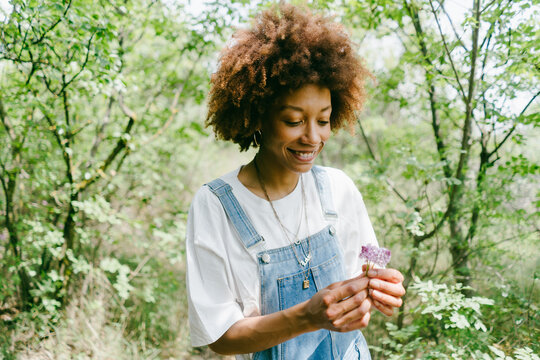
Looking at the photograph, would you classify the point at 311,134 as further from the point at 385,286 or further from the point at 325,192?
the point at 385,286

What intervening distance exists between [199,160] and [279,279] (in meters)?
5.79

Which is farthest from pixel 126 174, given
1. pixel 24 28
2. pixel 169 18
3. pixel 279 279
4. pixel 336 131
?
pixel 279 279

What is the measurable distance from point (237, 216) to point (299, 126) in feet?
1.40

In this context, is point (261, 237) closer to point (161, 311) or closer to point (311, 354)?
point (311, 354)

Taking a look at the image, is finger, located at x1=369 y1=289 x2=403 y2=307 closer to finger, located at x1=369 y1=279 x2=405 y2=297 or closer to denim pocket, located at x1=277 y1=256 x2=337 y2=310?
finger, located at x1=369 y1=279 x2=405 y2=297

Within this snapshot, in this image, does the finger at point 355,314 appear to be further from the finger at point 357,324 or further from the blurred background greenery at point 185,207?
the blurred background greenery at point 185,207

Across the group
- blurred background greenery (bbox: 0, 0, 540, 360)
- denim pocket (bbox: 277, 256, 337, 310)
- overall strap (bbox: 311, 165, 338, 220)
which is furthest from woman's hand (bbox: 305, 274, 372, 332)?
blurred background greenery (bbox: 0, 0, 540, 360)

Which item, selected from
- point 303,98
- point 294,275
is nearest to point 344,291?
point 294,275

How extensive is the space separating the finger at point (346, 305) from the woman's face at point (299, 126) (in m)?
0.58

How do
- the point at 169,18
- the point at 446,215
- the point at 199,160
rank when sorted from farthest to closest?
the point at 199,160 → the point at 169,18 → the point at 446,215

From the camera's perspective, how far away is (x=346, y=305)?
A: 110 centimetres

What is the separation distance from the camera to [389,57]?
588 cm

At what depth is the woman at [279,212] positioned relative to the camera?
4.21 ft

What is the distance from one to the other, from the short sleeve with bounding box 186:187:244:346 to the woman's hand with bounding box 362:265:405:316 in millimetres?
475
